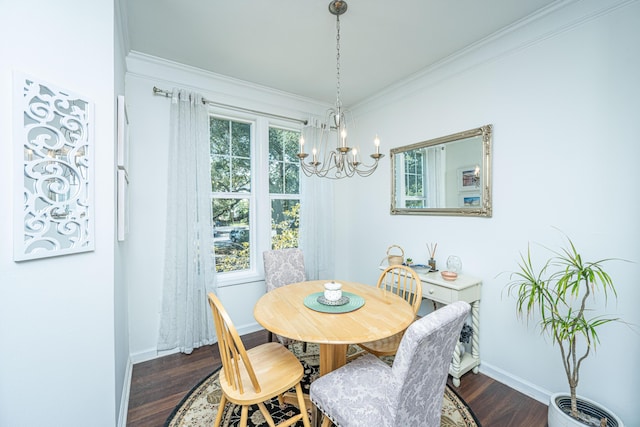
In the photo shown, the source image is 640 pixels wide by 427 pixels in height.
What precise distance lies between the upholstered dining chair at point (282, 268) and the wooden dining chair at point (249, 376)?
95 cm

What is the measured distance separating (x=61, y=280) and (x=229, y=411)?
1317mm

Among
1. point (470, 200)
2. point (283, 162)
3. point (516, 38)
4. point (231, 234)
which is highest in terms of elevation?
point (516, 38)

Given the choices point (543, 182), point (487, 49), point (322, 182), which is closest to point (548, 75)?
point (487, 49)

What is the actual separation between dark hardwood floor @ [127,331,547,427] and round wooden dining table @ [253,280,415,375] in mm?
943

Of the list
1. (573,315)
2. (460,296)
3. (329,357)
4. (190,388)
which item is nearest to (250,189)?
(190,388)

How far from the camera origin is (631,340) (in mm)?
1592

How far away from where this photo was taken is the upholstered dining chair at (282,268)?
2.53m

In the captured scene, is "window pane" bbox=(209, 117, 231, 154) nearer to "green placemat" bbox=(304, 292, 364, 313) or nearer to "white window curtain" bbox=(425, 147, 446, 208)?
"green placemat" bbox=(304, 292, 364, 313)

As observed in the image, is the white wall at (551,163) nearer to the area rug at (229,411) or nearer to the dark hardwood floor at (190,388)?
the dark hardwood floor at (190,388)

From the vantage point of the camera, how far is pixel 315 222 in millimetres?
3381

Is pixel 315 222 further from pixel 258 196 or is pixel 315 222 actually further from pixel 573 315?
pixel 573 315

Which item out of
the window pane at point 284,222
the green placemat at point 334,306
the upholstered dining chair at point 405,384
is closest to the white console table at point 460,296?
the green placemat at point 334,306

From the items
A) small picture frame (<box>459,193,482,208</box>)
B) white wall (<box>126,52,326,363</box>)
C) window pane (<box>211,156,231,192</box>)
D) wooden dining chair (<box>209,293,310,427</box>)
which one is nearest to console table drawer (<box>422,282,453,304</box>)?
small picture frame (<box>459,193,482,208</box>)

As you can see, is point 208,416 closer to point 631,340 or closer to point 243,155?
point 243,155
